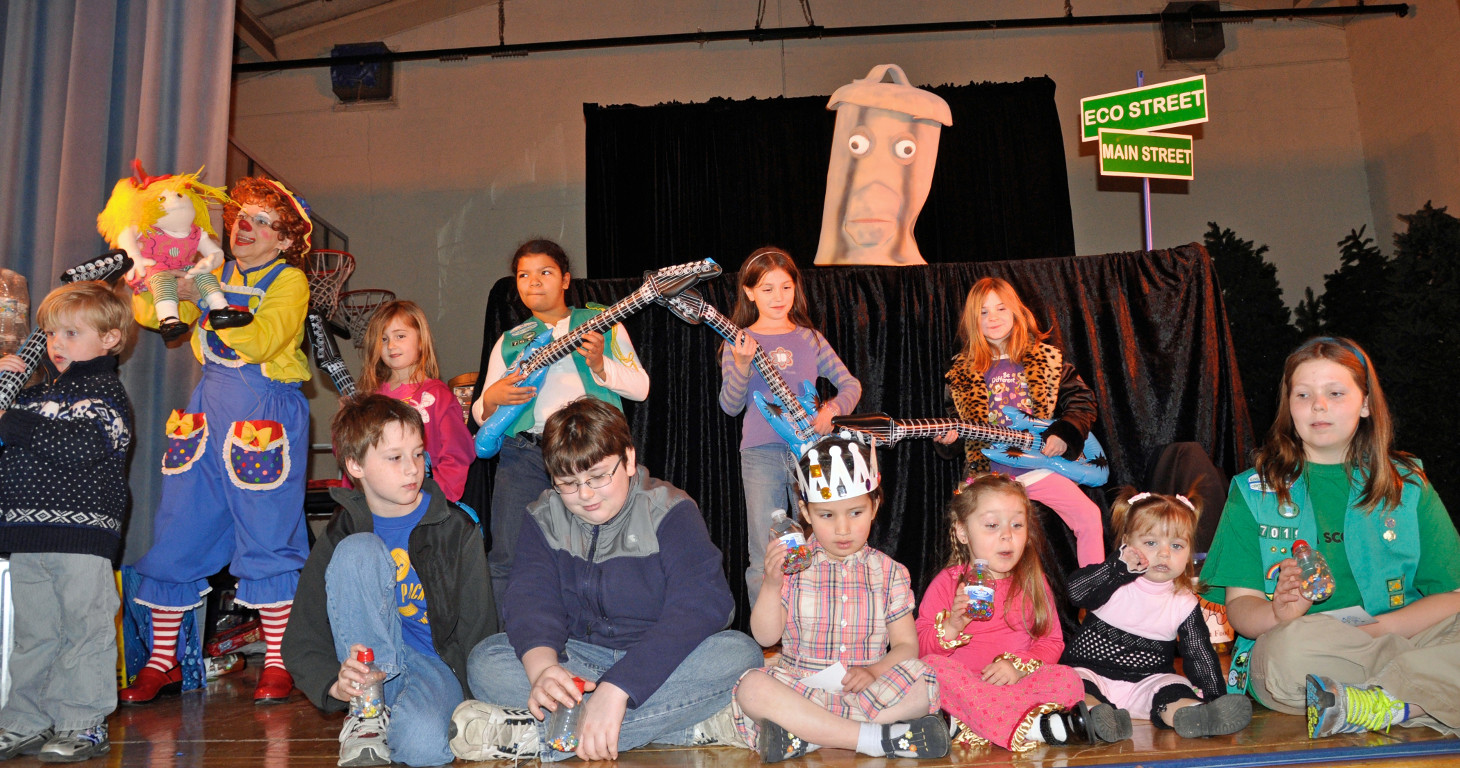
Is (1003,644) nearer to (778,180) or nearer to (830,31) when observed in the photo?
(778,180)

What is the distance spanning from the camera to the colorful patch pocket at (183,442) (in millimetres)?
3338

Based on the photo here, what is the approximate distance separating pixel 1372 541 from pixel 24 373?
3.63 metres

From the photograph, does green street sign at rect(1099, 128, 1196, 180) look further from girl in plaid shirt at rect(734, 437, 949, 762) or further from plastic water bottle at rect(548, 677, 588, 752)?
plastic water bottle at rect(548, 677, 588, 752)

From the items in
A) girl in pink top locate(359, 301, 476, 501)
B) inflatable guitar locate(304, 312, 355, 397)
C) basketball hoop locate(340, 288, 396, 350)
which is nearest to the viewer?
girl in pink top locate(359, 301, 476, 501)

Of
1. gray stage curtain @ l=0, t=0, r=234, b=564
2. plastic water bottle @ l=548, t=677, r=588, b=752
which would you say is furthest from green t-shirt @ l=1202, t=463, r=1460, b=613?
gray stage curtain @ l=0, t=0, r=234, b=564

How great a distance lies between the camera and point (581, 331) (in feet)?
11.7

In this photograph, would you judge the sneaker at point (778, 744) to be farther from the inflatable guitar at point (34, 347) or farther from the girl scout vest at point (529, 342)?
the inflatable guitar at point (34, 347)

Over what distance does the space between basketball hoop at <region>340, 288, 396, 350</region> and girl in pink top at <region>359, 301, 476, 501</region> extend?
3.24m

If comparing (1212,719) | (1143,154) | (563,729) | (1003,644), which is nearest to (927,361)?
(1143,154)

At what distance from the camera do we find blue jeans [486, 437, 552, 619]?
3.37m

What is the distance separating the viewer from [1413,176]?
→ 290 inches

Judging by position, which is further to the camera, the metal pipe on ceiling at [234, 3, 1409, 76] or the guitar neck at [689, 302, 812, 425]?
the metal pipe on ceiling at [234, 3, 1409, 76]

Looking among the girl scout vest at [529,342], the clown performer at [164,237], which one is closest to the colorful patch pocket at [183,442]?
the clown performer at [164,237]

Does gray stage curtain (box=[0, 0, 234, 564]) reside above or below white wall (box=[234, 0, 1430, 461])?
below
